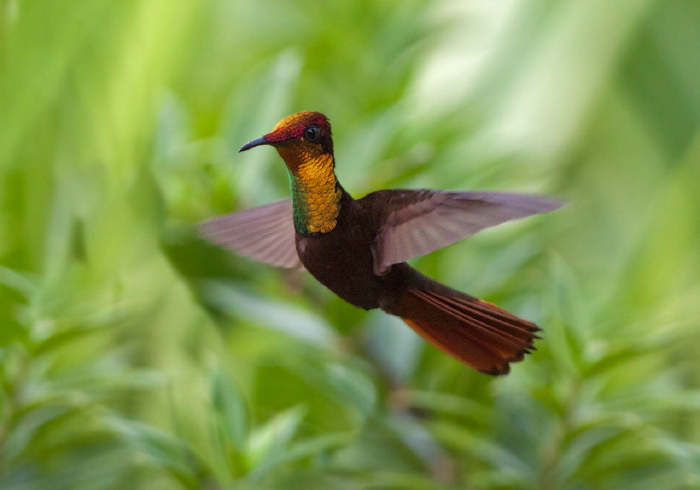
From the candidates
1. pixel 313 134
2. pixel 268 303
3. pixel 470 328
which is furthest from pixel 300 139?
pixel 268 303

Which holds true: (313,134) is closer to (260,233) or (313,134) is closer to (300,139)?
(300,139)

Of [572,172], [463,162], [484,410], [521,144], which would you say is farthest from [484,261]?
[572,172]

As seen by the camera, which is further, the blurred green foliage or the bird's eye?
the blurred green foliage

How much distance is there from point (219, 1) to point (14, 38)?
2.56 feet

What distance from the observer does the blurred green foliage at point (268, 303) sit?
646 millimetres

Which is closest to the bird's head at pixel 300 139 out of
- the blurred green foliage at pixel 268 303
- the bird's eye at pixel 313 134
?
the bird's eye at pixel 313 134

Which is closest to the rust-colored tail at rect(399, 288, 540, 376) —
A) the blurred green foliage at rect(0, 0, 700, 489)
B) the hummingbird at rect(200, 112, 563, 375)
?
the hummingbird at rect(200, 112, 563, 375)

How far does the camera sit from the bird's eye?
13.5 inches

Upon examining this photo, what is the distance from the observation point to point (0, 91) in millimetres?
749

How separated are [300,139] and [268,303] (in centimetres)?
44

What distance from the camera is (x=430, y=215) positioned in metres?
0.38

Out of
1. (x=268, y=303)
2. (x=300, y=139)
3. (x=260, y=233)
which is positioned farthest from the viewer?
(x=268, y=303)

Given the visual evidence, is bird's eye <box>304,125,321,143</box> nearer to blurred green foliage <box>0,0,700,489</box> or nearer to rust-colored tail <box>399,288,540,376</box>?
rust-colored tail <box>399,288,540,376</box>

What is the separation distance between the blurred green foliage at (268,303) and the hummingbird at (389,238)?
0.70 feet
